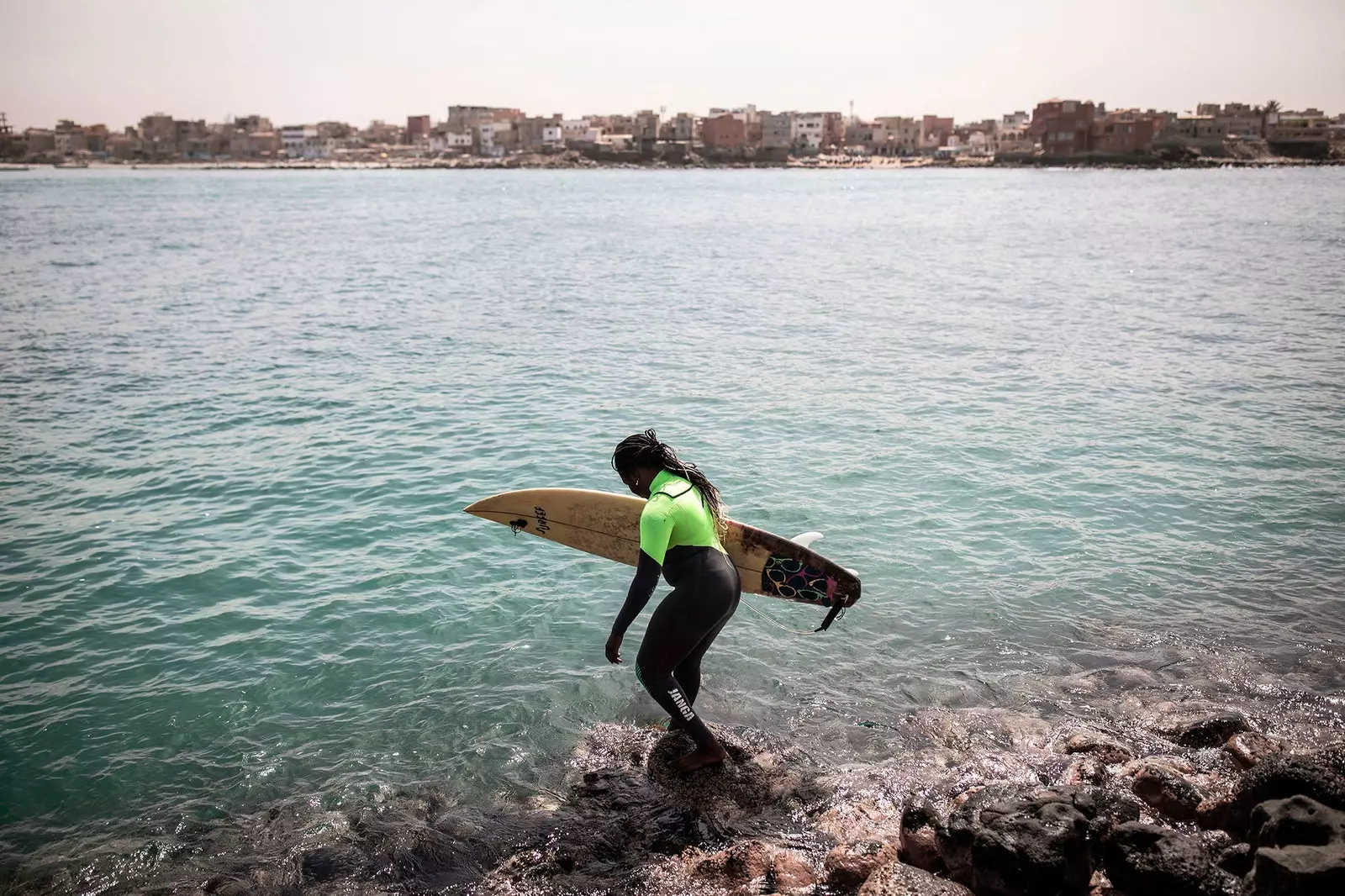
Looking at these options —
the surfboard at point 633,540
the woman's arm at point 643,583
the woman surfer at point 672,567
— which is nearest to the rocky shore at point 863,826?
the woman surfer at point 672,567

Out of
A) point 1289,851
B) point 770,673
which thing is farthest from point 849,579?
point 1289,851

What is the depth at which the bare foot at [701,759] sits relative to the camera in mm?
6504

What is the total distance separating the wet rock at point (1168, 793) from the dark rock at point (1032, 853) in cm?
113

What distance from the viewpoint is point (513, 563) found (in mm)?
11117

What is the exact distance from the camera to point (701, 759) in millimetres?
6516

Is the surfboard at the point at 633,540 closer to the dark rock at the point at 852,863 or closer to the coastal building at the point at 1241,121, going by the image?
the dark rock at the point at 852,863

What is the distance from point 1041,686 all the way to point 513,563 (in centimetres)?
604

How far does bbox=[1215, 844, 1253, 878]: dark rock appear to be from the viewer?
15.5ft

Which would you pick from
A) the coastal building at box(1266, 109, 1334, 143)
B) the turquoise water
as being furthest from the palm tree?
the turquoise water

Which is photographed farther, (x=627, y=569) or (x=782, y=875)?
(x=627, y=569)

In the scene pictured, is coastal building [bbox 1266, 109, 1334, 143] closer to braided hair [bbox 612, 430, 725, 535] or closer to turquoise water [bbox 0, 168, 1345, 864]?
turquoise water [bbox 0, 168, 1345, 864]

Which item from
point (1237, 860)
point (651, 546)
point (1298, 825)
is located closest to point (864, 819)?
point (1237, 860)

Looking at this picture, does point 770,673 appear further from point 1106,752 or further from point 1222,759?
point 1222,759

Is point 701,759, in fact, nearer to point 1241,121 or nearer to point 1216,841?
point 1216,841
